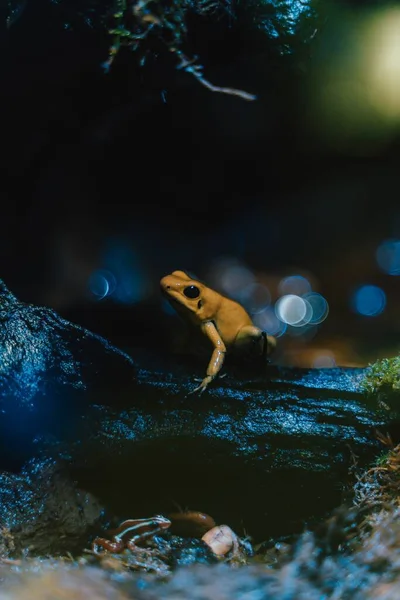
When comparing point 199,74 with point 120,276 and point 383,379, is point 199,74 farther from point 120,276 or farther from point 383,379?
point 383,379

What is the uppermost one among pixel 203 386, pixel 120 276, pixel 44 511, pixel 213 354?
pixel 120 276

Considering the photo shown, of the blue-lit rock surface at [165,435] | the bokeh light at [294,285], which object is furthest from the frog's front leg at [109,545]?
the bokeh light at [294,285]

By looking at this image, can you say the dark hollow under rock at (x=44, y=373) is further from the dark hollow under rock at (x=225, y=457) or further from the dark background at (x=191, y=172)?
the dark background at (x=191, y=172)

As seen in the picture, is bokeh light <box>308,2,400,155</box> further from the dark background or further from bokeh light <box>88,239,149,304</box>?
bokeh light <box>88,239,149,304</box>

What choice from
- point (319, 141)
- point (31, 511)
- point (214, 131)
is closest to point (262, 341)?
point (31, 511)

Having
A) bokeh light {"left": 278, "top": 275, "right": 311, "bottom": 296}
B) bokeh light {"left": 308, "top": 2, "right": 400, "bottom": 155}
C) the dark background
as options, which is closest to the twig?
the dark background

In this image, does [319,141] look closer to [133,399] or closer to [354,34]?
[354,34]

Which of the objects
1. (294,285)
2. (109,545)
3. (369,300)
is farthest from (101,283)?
(369,300)
